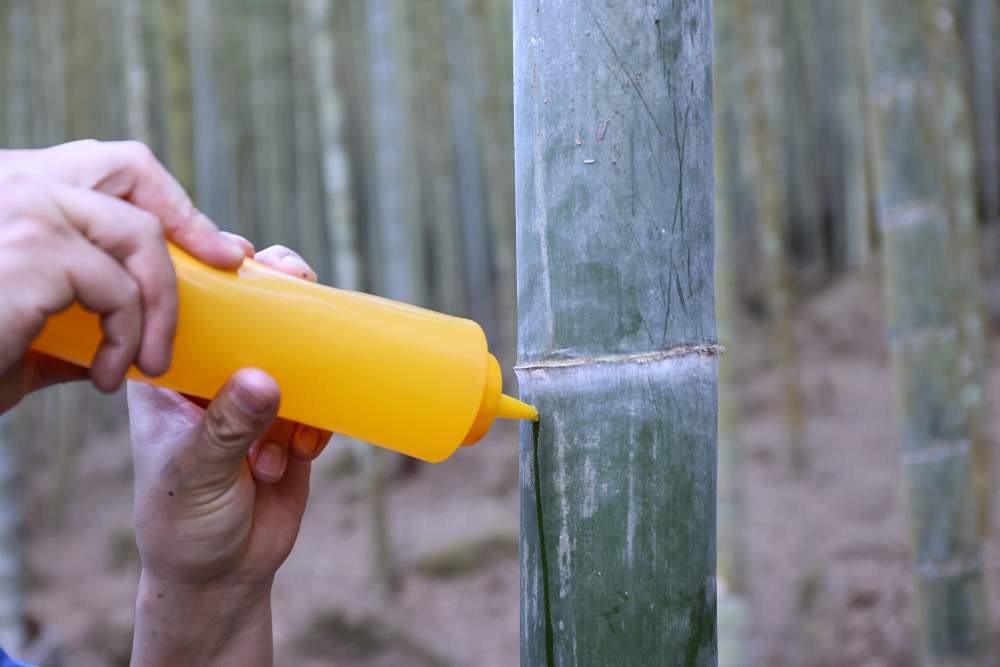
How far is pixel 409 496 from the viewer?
7703 millimetres

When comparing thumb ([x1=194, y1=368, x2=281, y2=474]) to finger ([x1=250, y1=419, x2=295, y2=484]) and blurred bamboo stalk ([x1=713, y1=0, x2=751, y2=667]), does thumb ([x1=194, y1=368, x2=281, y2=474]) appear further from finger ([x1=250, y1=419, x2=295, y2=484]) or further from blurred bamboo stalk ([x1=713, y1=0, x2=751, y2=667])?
blurred bamboo stalk ([x1=713, y1=0, x2=751, y2=667])

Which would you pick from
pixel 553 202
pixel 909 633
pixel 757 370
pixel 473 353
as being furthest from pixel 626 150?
pixel 757 370

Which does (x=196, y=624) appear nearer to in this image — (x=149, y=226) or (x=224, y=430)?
(x=224, y=430)

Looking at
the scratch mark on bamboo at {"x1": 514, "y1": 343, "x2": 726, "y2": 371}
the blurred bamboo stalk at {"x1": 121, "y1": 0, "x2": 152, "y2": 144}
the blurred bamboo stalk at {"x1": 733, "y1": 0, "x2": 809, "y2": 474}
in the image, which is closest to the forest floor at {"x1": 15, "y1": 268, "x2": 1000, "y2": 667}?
the blurred bamboo stalk at {"x1": 733, "y1": 0, "x2": 809, "y2": 474}

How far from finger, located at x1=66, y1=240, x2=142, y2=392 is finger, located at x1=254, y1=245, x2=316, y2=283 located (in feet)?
0.61

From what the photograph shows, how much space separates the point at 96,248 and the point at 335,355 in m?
0.18

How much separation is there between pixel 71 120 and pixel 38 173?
838cm

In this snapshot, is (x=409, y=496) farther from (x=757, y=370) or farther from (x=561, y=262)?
(x=561, y=262)

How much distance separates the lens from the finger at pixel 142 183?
0.60 metres

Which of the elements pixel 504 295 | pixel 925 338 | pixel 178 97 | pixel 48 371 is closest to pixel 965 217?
pixel 504 295

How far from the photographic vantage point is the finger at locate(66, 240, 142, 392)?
564 mm

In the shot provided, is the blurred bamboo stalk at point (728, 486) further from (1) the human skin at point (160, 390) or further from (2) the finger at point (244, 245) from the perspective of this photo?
(2) the finger at point (244, 245)

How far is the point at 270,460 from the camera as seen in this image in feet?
2.76

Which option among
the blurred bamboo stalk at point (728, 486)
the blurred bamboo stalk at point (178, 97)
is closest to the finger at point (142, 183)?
the blurred bamboo stalk at point (728, 486)
